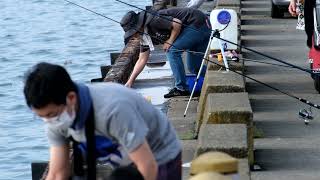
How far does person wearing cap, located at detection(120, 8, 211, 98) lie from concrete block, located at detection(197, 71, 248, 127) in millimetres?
1482

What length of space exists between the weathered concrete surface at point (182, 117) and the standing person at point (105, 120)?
Answer: 6.26m

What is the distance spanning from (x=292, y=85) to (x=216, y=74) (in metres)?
2.37

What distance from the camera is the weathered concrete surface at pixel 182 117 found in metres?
12.0

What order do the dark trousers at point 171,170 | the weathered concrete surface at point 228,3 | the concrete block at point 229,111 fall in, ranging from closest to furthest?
the dark trousers at point 171,170 < the concrete block at point 229,111 < the weathered concrete surface at point 228,3

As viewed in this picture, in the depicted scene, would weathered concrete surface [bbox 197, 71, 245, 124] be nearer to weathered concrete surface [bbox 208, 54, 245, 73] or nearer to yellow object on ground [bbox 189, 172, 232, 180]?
weathered concrete surface [bbox 208, 54, 245, 73]

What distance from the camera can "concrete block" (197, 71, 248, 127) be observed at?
11.7 metres

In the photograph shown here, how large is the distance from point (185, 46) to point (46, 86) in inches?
362

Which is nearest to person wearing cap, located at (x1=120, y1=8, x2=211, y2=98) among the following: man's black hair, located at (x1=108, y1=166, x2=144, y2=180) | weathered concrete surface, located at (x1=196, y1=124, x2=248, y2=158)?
weathered concrete surface, located at (x1=196, y1=124, x2=248, y2=158)

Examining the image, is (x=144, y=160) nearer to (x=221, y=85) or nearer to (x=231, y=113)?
(x=231, y=113)

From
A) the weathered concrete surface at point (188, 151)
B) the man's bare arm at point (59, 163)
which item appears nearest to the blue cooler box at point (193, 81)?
the weathered concrete surface at point (188, 151)

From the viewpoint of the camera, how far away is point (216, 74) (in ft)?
40.8

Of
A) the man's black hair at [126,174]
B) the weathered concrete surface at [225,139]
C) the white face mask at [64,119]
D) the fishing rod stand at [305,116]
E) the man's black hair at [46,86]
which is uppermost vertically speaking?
the man's black hair at [46,86]

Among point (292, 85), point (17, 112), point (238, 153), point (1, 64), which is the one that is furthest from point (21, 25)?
point (238, 153)

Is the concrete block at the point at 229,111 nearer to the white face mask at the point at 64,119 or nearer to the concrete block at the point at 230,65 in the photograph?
the concrete block at the point at 230,65
